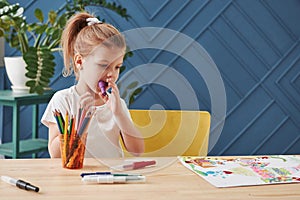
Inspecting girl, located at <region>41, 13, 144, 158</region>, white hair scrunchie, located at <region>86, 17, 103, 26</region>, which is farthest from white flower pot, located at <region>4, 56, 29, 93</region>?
white hair scrunchie, located at <region>86, 17, 103, 26</region>

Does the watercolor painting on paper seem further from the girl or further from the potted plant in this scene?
the potted plant

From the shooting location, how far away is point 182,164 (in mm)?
1334

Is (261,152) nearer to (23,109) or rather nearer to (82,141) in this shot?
(23,109)

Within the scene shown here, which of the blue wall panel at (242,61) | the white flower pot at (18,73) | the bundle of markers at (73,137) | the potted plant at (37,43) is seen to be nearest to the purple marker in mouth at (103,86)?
the bundle of markers at (73,137)

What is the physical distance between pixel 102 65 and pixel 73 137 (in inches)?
10.3

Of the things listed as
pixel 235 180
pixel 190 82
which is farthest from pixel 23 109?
pixel 235 180

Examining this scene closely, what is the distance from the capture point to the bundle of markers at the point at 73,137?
1235 millimetres

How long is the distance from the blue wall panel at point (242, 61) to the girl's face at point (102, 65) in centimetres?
139

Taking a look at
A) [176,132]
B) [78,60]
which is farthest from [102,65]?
[176,132]

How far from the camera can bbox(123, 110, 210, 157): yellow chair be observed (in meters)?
1.66

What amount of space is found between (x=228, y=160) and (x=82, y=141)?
41 centimetres

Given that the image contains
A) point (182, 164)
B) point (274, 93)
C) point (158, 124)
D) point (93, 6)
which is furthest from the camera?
point (274, 93)

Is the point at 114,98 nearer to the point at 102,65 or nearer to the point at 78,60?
the point at 102,65

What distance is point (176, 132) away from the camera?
5.54 ft
